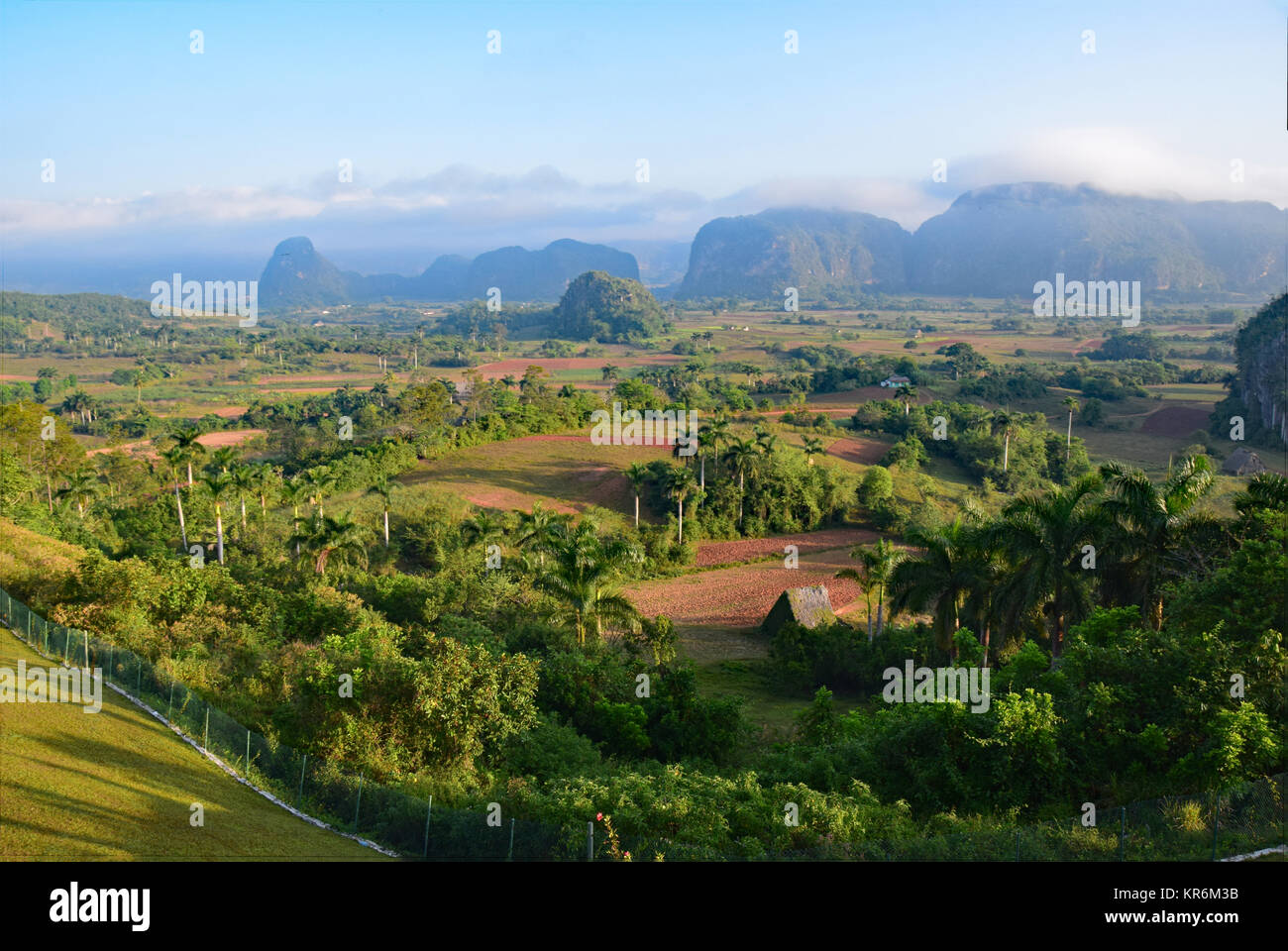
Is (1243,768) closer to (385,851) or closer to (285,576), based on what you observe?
(385,851)

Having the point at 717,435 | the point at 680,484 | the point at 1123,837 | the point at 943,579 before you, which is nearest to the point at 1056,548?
the point at 943,579

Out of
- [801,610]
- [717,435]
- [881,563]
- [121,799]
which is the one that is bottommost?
[801,610]

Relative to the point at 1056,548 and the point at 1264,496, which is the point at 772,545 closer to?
the point at 1056,548

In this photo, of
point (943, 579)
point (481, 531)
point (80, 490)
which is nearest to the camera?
point (943, 579)

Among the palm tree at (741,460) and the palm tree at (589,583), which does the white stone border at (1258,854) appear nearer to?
the palm tree at (589,583)

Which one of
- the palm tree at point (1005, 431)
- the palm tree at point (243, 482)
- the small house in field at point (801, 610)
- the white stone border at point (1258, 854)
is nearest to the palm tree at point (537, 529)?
the small house in field at point (801, 610)

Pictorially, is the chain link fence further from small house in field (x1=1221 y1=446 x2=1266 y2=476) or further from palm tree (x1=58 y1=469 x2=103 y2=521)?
small house in field (x1=1221 y1=446 x2=1266 y2=476)
